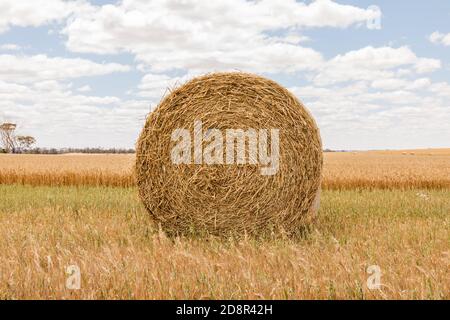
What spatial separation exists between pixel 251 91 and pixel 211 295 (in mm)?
3535

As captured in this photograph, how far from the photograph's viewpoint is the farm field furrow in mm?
4219

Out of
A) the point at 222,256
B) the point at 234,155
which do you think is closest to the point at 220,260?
the point at 222,256

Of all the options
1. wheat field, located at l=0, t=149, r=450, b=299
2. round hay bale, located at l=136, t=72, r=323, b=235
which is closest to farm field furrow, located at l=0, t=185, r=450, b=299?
wheat field, located at l=0, t=149, r=450, b=299

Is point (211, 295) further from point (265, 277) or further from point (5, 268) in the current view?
point (5, 268)

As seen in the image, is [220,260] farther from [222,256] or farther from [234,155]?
[234,155]

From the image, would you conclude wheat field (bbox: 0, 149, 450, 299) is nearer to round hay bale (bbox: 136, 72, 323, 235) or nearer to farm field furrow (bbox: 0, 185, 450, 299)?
farm field furrow (bbox: 0, 185, 450, 299)

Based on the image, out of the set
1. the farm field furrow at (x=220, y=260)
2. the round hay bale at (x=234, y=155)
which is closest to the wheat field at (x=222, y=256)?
the farm field furrow at (x=220, y=260)

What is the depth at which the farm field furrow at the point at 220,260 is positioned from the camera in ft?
13.8

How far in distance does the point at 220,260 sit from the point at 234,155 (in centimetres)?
190

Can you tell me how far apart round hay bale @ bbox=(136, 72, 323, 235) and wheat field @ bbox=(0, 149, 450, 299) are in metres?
0.40

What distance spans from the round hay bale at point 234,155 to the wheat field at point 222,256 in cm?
40

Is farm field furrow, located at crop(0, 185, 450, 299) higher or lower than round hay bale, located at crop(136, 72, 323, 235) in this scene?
lower

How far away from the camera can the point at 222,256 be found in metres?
5.34
